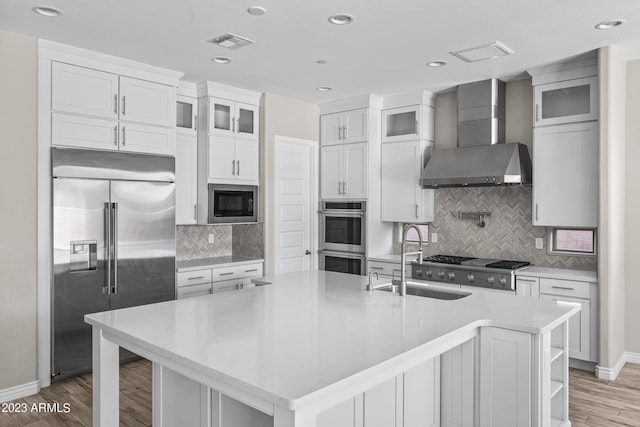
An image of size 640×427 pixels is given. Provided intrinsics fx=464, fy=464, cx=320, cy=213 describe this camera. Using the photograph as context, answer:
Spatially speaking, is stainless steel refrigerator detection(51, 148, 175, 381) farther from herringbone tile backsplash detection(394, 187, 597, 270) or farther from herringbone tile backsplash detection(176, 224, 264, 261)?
herringbone tile backsplash detection(394, 187, 597, 270)

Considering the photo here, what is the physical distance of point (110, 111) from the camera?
408 cm

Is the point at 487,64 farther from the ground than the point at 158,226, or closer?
farther from the ground

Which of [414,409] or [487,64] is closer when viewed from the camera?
[414,409]

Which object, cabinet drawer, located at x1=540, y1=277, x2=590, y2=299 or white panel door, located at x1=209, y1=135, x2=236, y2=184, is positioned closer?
cabinet drawer, located at x1=540, y1=277, x2=590, y2=299

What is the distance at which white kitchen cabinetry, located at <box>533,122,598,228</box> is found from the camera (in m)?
4.13

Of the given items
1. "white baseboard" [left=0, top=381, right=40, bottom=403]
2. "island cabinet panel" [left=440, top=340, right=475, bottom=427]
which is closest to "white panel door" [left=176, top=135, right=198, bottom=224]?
"white baseboard" [left=0, top=381, right=40, bottom=403]

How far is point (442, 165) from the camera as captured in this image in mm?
4984

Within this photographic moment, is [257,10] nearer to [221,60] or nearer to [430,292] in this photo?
[221,60]

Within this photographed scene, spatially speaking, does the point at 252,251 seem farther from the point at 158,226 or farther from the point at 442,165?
the point at 442,165

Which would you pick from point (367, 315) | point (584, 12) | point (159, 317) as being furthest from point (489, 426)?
point (584, 12)

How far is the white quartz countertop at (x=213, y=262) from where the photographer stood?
4.82 meters

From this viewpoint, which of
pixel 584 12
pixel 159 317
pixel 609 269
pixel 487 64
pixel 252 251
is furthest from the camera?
pixel 252 251

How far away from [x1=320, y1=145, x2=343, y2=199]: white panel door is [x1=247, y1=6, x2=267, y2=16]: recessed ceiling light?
2.80 m

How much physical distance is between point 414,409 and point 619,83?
11.4ft
